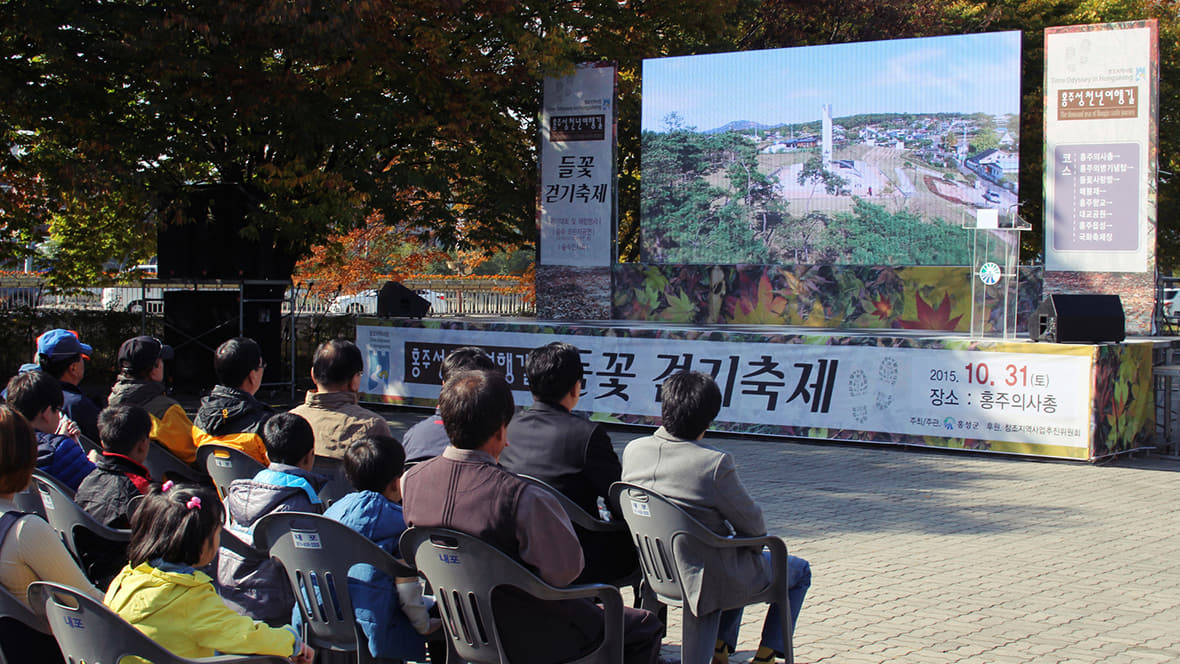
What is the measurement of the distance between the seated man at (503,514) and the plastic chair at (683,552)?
1.79 feet

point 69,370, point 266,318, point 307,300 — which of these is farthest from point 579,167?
point 307,300

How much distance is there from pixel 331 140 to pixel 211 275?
8.05 ft

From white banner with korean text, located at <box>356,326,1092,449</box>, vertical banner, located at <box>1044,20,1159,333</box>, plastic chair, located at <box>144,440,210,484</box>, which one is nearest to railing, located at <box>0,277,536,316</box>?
white banner with korean text, located at <box>356,326,1092,449</box>

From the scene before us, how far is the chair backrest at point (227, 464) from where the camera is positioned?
4.65 metres

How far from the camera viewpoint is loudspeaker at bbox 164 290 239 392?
15.4 meters

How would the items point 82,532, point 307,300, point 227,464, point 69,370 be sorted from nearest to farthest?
point 82,532
point 227,464
point 69,370
point 307,300

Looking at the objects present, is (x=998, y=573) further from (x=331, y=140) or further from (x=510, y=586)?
(x=331, y=140)

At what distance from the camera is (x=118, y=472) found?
4.13m

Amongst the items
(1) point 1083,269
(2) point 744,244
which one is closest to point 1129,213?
(1) point 1083,269

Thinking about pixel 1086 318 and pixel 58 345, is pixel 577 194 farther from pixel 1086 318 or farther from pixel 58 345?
pixel 58 345

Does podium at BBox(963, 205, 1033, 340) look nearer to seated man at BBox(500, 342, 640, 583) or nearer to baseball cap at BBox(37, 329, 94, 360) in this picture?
seated man at BBox(500, 342, 640, 583)

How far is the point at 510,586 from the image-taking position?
3.26 m

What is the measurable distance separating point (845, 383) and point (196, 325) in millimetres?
9165

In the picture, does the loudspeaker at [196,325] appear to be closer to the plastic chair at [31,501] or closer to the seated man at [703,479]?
the plastic chair at [31,501]
